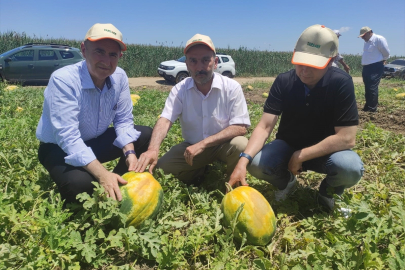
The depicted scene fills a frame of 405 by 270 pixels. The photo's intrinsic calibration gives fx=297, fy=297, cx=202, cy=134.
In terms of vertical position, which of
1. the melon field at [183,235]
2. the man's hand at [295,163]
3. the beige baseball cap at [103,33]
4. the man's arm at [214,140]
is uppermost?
the beige baseball cap at [103,33]

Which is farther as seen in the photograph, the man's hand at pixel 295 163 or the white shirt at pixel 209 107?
the white shirt at pixel 209 107

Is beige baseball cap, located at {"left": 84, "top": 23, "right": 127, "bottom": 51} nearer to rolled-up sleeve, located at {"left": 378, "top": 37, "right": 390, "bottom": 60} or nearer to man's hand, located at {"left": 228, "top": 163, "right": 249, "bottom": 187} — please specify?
man's hand, located at {"left": 228, "top": 163, "right": 249, "bottom": 187}

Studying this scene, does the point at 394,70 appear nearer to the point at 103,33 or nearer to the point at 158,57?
the point at 158,57

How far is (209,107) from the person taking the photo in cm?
338

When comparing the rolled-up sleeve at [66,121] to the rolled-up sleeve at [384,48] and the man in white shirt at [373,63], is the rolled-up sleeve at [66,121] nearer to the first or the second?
the man in white shirt at [373,63]

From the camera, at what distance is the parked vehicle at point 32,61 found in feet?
44.7

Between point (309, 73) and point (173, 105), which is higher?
point (309, 73)

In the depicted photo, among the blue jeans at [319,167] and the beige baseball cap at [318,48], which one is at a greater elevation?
the beige baseball cap at [318,48]

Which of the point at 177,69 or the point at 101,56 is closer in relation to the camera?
the point at 101,56

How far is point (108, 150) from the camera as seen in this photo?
10.2ft

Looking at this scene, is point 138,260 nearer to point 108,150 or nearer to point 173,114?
point 108,150

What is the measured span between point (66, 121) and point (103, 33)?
2.66 feet

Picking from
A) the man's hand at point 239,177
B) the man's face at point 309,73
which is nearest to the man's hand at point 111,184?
the man's hand at point 239,177

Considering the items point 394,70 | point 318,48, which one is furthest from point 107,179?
point 394,70
